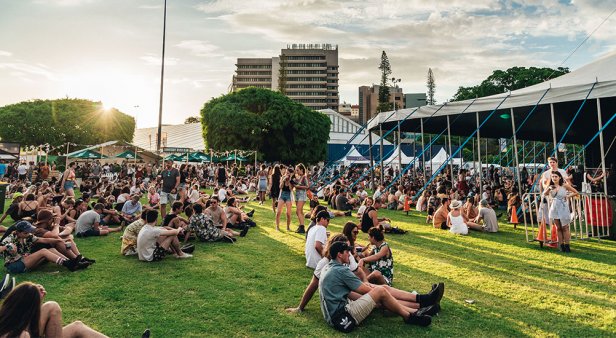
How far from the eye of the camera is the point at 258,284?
632 centimetres

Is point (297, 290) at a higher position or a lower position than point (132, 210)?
lower

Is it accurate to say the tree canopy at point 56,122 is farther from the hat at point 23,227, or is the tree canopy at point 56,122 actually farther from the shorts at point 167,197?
the hat at point 23,227

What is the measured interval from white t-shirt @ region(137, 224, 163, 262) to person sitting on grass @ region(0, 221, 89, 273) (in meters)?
1.01

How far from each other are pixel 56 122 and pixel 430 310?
5959 centimetres

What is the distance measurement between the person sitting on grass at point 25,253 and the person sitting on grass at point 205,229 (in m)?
3.12

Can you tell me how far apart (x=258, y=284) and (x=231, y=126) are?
34.9 m

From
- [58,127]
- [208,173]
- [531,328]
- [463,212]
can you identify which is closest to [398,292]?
[531,328]

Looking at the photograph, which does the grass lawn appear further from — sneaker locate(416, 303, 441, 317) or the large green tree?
the large green tree

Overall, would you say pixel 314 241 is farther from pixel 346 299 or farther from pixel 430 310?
pixel 430 310

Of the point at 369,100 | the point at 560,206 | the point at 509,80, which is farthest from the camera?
the point at 369,100

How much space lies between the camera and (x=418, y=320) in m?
4.71

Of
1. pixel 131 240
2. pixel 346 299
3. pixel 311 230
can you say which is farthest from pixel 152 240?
pixel 346 299

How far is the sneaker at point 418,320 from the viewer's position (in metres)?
Result: 4.70

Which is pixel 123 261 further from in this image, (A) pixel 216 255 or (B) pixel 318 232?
(B) pixel 318 232
